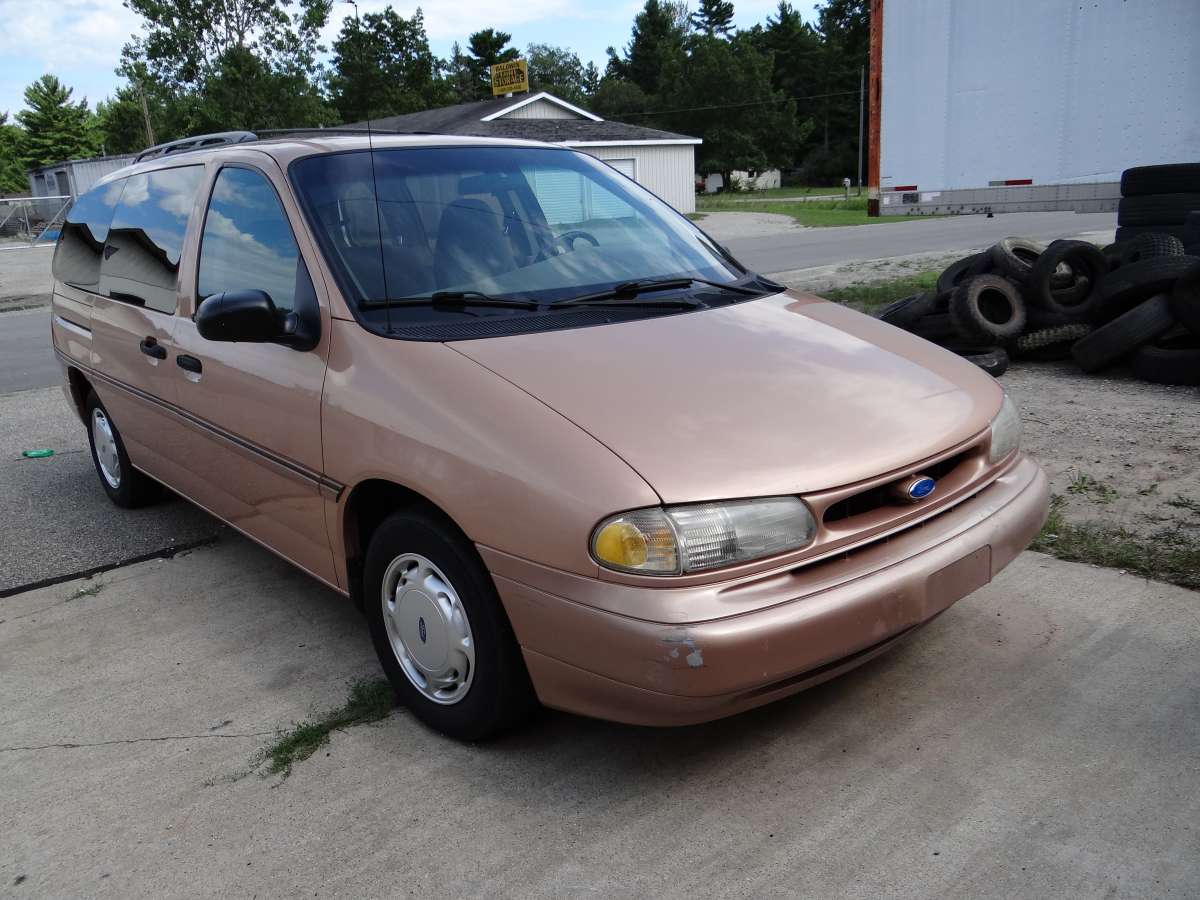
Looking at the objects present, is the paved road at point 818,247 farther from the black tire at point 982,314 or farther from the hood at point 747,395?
the hood at point 747,395

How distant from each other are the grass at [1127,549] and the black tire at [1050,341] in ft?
10.3

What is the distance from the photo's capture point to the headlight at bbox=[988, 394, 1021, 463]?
3.19 metres

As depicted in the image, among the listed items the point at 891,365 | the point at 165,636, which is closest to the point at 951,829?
the point at 891,365

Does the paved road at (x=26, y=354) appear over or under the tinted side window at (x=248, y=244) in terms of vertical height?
under

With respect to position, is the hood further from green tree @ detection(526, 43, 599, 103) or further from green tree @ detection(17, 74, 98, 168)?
green tree @ detection(526, 43, 599, 103)

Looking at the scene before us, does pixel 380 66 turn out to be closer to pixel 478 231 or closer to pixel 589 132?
pixel 589 132

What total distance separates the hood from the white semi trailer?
19.6 ft

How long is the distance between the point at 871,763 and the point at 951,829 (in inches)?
13.2

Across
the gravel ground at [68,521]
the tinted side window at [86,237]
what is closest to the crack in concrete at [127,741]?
the gravel ground at [68,521]

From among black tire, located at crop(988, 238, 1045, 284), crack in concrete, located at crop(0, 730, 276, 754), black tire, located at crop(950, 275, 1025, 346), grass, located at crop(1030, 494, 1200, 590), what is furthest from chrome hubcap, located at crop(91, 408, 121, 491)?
black tire, located at crop(988, 238, 1045, 284)

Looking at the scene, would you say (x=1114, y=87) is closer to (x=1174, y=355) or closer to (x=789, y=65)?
(x=1174, y=355)

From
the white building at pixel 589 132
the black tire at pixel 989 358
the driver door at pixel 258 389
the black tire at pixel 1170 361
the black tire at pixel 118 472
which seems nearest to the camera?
the driver door at pixel 258 389

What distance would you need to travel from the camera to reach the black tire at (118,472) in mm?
5285

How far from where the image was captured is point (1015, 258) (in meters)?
7.47
